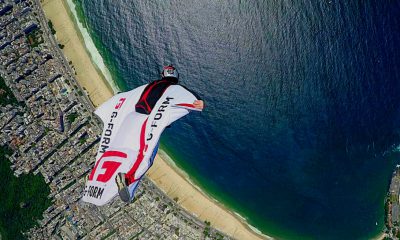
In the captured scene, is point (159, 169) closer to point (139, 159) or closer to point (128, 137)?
point (128, 137)

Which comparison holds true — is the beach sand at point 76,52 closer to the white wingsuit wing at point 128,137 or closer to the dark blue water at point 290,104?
the dark blue water at point 290,104

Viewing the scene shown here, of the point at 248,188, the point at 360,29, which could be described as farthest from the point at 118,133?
the point at 360,29

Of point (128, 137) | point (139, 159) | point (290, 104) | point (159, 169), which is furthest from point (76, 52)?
point (290, 104)

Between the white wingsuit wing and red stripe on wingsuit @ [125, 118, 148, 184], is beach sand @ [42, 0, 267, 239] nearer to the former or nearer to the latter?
the white wingsuit wing

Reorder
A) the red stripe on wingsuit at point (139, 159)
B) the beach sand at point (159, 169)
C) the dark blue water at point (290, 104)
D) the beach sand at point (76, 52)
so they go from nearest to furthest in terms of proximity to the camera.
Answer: the red stripe on wingsuit at point (139, 159)
the beach sand at point (159, 169)
the beach sand at point (76, 52)
the dark blue water at point (290, 104)

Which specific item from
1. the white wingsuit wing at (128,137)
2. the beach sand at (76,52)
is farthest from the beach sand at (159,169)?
the white wingsuit wing at (128,137)

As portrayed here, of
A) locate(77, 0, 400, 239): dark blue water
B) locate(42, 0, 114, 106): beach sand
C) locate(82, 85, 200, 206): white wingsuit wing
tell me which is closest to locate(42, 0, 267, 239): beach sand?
locate(42, 0, 114, 106): beach sand
